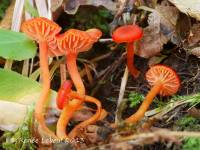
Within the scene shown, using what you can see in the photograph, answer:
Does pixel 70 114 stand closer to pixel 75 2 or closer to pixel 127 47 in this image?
pixel 127 47

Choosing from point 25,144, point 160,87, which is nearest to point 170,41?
point 160,87

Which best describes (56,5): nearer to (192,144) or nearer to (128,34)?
(128,34)

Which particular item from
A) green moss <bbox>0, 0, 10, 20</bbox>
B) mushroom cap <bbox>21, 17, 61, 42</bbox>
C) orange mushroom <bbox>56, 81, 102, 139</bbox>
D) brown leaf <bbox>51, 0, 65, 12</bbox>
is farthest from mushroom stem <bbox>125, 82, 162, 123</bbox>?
green moss <bbox>0, 0, 10, 20</bbox>

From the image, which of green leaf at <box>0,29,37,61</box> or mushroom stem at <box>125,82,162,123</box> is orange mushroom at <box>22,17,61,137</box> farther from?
mushroom stem at <box>125,82,162,123</box>

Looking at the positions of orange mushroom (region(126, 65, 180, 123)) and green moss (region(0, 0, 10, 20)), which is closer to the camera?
orange mushroom (region(126, 65, 180, 123))

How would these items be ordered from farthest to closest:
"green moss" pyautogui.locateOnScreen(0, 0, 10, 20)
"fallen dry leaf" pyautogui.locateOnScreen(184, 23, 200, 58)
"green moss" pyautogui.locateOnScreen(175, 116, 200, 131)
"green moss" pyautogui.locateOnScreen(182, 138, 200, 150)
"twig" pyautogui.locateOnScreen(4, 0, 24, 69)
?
"green moss" pyautogui.locateOnScreen(0, 0, 10, 20), "twig" pyautogui.locateOnScreen(4, 0, 24, 69), "fallen dry leaf" pyautogui.locateOnScreen(184, 23, 200, 58), "green moss" pyautogui.locateOnScreen(175, 116, 200, 131), "green moss" pyautogui.locateOnScreen(182, 138, 200, 150)

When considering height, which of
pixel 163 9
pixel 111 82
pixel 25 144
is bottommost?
pixel 25 144
